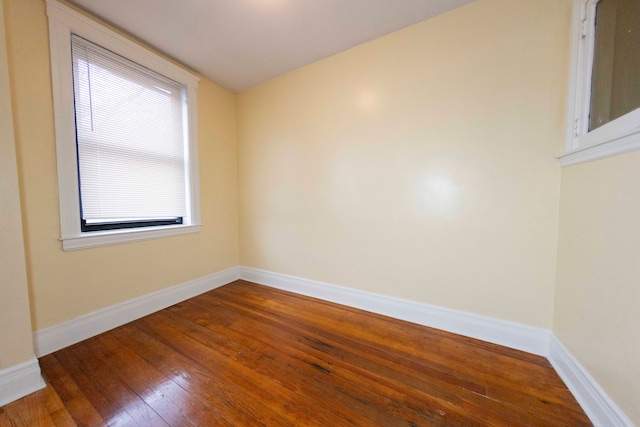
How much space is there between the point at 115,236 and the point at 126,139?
0.87m

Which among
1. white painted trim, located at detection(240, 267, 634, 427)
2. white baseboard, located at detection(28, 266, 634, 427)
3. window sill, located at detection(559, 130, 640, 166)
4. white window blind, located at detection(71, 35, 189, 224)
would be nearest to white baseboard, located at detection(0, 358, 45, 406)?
white baseboard, located at detection(28, 266, 634, 427)

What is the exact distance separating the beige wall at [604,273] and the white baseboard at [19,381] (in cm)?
292

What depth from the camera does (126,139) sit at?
2.00 metres

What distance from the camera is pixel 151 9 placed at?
66.1 inches

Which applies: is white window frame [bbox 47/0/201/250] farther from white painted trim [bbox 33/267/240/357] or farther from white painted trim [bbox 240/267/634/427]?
white painted trim [bbox 240/267/634/427]

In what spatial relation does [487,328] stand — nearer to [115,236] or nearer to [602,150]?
[602,150]

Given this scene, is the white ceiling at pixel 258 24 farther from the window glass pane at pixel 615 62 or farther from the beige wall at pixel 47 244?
the window glass pane at pixel 615 62

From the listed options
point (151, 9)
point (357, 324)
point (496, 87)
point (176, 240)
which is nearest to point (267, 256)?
point (176, 240)

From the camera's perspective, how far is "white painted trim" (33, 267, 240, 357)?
5.14ft

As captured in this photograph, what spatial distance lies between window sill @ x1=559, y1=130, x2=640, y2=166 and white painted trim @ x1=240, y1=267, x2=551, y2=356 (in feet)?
3.82

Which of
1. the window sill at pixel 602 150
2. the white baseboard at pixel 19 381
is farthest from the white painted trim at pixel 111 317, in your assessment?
the window sill at pixel 602 150

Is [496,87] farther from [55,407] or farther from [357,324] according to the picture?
[55,407]

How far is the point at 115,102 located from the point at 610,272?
139 inches

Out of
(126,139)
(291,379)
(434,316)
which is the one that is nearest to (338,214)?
(434,316)
